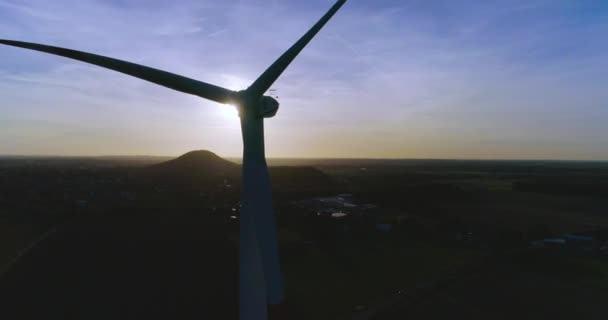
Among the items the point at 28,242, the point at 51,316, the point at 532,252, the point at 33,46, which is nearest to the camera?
the point at 33,46

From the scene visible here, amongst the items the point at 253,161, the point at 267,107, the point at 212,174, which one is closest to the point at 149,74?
the point at 267,107

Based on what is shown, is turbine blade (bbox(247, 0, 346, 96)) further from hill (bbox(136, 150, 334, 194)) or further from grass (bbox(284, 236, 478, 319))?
hill (bbox(136, 150, 334, 194))

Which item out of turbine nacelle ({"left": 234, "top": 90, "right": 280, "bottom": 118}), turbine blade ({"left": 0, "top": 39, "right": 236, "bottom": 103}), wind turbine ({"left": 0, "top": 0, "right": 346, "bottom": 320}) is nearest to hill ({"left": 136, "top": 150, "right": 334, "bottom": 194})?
turbine blade ({"left": 0, "top": 39, "right": 236, "bottom": 103})

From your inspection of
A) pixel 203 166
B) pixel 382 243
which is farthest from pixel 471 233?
pixel 203 166

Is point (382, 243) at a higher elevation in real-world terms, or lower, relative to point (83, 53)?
lower

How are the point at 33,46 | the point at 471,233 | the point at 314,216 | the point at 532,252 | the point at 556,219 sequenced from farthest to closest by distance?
the point at 556,219, the point at 314,216, the point at 471,233, the point at 532,252, the point at 33,46

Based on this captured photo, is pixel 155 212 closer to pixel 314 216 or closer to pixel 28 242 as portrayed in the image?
pixel 28 242
